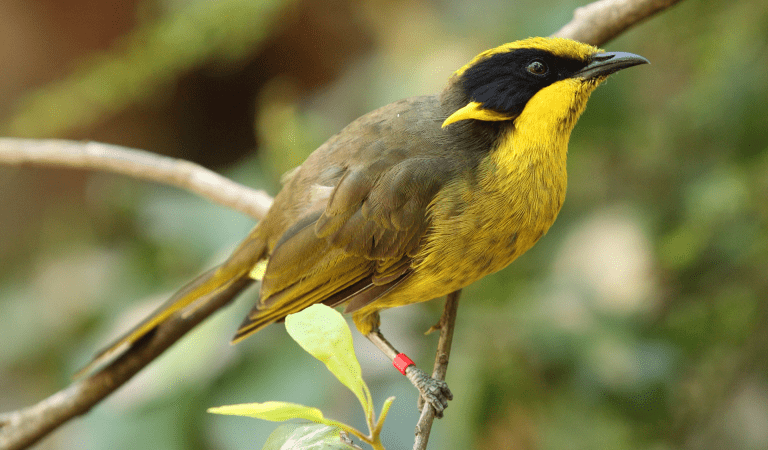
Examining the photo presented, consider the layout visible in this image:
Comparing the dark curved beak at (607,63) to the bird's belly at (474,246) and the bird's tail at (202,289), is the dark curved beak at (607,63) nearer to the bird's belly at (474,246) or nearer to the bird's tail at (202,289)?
the bird's belly at (474,246)

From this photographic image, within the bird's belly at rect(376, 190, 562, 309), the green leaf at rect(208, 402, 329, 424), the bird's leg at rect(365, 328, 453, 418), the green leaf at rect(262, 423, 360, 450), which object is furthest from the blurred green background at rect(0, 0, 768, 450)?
the green leaf at rect(208, 402, 329, 424)

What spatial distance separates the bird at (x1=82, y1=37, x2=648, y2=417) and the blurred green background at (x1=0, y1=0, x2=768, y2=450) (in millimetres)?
384

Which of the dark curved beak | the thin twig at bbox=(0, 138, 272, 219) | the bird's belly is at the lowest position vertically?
the bird's belly

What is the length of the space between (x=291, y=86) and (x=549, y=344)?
390cm

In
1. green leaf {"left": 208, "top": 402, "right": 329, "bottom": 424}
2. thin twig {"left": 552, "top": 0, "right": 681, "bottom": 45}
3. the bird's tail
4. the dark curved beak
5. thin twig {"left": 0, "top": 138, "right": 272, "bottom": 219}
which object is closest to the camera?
green leaf {"left": 208, "top": 402, "right": 329, "bottom": 424}

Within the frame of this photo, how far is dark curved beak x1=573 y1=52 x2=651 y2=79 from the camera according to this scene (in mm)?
1731

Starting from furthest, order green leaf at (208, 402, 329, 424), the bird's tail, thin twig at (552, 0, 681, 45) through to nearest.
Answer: the bird's tail
thin twig at (552, 0, 681, 45)
green leaf at (208, 402, 329, 424)

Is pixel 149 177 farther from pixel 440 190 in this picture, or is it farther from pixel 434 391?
pixel 434 391

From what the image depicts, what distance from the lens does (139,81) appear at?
10.0 ft

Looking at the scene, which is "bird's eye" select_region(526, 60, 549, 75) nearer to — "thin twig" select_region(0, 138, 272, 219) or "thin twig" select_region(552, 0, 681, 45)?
"thin twig" select_region(552, 0, 681, 45)

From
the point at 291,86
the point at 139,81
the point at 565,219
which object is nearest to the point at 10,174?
the point at 291,86

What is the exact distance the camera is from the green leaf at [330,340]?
3.35 ft

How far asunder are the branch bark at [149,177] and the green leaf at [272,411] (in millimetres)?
521

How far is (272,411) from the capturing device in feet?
3.20
